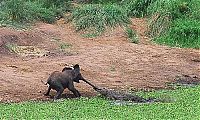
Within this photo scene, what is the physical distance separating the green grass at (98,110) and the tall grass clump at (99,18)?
8889 millimetres

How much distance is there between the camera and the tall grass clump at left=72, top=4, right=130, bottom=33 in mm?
20500

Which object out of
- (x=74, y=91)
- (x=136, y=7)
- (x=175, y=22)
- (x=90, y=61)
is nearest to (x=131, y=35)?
(x=175, y=22)

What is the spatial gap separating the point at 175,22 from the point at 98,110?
10666 mm

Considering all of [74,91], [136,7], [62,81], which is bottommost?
[136,7]

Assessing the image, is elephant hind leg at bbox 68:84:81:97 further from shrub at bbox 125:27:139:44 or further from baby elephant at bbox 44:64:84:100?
shrub at bbox 125:27:139:44

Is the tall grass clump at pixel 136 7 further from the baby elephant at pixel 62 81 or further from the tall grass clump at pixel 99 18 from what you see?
Result: the baby elephant at pixel 62 81

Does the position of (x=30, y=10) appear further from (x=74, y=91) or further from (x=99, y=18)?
(x=74, y=91)

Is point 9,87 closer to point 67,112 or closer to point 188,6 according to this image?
point 67,112

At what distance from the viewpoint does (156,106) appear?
11.1 meters

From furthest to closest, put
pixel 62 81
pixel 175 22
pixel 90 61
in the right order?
pixel 175 22 < pixel 90 61 < pixel 62 81

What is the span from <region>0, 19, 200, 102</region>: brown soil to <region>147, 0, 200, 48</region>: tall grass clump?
2.06ft

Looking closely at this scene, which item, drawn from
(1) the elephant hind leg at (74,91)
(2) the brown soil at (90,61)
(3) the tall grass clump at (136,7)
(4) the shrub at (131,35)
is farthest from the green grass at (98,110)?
(3) the tall grass clump at (136,7)

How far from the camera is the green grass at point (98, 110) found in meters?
9.96

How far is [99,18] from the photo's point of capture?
20625mm
